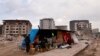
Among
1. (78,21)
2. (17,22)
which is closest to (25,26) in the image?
(17,22)

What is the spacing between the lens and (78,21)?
168 m

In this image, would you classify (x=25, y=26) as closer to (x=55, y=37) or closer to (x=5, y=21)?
(x=5, y=21)

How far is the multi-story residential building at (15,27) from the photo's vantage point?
12706cm

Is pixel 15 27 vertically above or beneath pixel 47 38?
above

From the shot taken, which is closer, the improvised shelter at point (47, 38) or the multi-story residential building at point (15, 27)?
the improvised shelter at point (47, 38)

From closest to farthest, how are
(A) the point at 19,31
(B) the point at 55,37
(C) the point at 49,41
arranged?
(C) the point at 49,41 < (B) the point at 55,37 < (A) the point at 19,31

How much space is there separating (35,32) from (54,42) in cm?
403

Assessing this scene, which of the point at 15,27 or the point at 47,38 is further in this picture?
the point at 15,27

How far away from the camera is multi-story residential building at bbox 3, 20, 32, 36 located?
12706 cm

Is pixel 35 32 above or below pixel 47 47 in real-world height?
above

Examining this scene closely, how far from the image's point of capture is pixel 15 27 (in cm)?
13188

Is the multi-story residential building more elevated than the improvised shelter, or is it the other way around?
the multi-story residential building

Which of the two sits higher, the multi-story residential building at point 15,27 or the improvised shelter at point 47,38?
the multi-story residential building at point 15,27

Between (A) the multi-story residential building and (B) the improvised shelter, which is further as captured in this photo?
(A) the multi-story residential building
